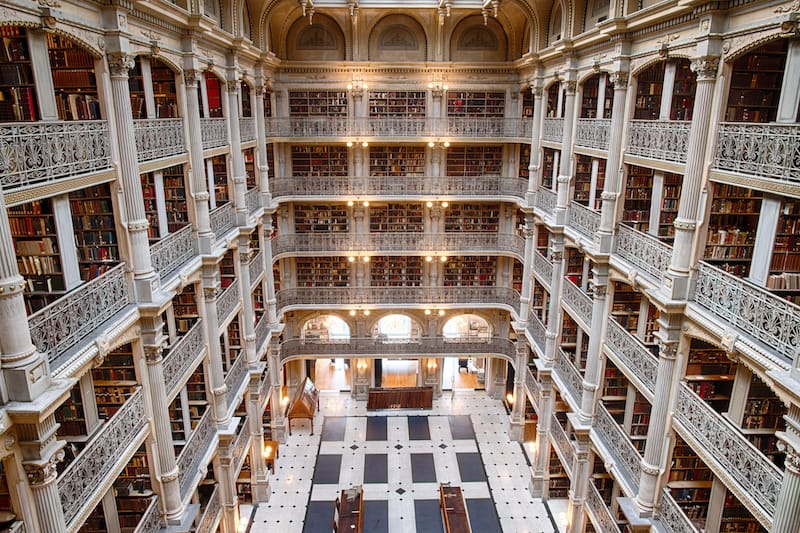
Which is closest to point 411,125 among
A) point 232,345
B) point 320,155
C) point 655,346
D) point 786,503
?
point 320,155

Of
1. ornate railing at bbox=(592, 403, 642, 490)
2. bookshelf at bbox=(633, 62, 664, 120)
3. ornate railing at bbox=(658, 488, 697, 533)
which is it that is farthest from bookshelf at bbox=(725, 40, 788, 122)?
ornate railing at bbox=(658, 488, 697, 533)

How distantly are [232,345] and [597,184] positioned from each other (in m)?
7.24

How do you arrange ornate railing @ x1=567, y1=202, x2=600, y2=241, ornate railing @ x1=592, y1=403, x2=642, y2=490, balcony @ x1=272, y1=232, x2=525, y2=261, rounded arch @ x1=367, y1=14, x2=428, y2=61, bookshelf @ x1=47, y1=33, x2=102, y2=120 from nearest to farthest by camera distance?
bookshelf @ x1=47, y1=33, x2=102, y2=120 → ornate railing @ x1=592, y1=403, x2=642, y2=490 → ornate railing @ x1=567, y1=202, x2=600, y2=241 → rounded arch @ x1=367, y1=14, x2=428, y2=61 → balcony @ x1=272, y1=232, x2=525, y2=261

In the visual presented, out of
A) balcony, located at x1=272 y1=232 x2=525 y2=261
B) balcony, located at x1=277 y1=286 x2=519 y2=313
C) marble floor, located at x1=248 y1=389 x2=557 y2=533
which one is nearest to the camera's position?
marble floor, located at x1=248 y1=389 x2=557 y2=533

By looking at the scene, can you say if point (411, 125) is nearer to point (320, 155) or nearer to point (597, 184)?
point (320, 155)

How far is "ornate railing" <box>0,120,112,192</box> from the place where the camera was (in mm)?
4051

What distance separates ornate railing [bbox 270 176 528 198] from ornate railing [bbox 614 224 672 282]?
17.4 ft

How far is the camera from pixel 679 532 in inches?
247

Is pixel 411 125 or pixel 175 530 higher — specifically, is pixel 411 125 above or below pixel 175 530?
above

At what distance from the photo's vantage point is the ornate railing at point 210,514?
26.1 feet

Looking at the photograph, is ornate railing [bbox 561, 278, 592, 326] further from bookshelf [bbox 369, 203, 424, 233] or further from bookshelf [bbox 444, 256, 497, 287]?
bookshelf [bbox 369, 203, 424, 233]

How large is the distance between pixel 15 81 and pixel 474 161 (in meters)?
10.2

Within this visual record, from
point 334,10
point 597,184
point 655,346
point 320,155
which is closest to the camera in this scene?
point 655,346

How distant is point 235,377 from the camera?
32.4 feet
